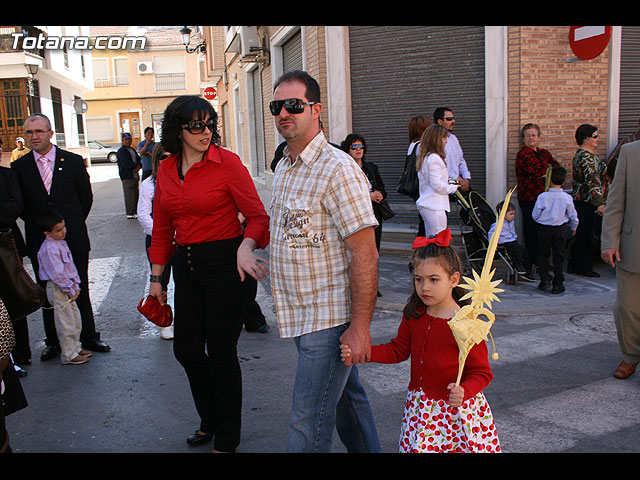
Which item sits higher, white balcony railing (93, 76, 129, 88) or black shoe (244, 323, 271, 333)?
white balcony railing (93, 76, 129, 88)

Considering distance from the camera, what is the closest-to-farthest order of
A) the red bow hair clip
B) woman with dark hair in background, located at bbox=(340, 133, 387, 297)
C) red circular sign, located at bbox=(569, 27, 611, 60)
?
the red bow hair clip, woman with dark hair in background, located at bbox=(340, 133, 387, 297), red circular sign, located at bbox=(569, 27, 611, 60)

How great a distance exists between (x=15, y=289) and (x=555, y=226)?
613 cm

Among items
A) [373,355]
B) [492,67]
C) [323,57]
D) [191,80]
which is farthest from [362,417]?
[191,80]

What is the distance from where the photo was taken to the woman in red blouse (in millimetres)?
8398

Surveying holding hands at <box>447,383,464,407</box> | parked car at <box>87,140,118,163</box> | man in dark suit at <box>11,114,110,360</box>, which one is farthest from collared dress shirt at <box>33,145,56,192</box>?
parked car at <box>87,140,118,163</box>

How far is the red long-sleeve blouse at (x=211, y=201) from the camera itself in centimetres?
352

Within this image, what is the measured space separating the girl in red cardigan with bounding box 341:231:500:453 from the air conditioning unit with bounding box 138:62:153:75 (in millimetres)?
49096

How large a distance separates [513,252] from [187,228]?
5.29m

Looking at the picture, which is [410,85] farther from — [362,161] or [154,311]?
[154,311]

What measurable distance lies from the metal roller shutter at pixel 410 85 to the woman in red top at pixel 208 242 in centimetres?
669

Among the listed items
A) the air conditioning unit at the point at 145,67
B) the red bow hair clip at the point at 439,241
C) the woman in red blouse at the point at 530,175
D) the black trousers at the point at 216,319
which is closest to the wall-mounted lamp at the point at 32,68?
the woman in red blouse at the point at 530,175

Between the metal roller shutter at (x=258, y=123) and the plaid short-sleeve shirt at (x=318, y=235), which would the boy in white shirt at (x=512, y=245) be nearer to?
the plaid short-sleeve shirt at (x=318, y=235)

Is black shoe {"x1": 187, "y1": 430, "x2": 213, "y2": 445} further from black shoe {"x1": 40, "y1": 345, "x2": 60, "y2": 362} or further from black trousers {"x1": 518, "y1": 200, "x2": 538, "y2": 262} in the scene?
black trousers {"x1": 518, "y1": 200, "x2": 538, "y2": 262}

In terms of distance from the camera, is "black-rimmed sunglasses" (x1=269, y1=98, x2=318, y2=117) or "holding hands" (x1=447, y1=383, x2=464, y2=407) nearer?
"holding hands" (x1=447, y1=383, x2=464, y2=407)
